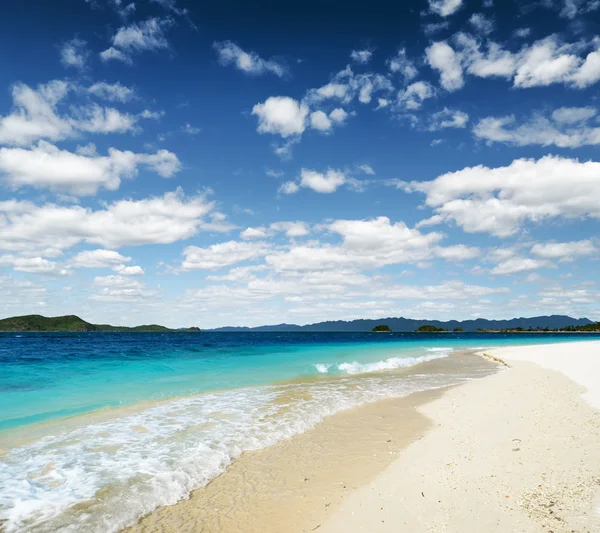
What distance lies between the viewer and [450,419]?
12.4 meters

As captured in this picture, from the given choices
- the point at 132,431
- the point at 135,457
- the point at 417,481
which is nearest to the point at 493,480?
the point at 417,481

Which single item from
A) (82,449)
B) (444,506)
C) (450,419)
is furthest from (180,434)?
(450,419)

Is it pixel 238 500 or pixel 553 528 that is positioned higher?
pixel 553 528

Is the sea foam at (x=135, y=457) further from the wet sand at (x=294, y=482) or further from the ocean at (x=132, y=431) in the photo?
the wet sand at (x=294, y=482)

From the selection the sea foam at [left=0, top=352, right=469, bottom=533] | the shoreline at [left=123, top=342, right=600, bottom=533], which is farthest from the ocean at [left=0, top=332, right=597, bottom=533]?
the shoreline at [left=123, top=342, right=600, bottom=533]

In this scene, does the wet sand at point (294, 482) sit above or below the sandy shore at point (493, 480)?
below

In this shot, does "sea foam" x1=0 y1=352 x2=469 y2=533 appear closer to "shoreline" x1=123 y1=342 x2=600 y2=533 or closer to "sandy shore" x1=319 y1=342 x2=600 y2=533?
"shoreline" x1=123 y1=342 x2=600 y2=533

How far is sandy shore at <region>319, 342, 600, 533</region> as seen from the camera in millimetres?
5602

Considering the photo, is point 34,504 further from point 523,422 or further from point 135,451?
point 523,422

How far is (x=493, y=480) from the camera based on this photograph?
696cm

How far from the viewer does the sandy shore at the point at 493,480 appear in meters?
5.60

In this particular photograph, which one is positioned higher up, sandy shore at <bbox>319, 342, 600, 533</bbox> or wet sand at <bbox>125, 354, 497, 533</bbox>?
sandy shore at <bbox>319, 342, 600, 533</bbox>

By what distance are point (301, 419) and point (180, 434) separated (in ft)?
13.1

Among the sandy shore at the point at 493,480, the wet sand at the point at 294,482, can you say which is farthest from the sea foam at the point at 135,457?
the sandy shore at the point at 493,480
